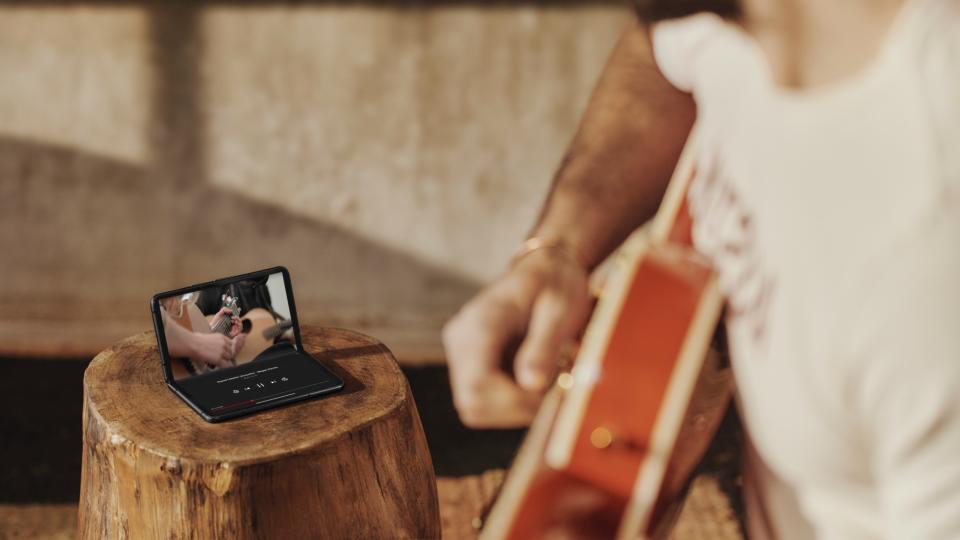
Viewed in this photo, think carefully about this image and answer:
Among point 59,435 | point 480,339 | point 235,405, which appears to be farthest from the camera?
point 59,435

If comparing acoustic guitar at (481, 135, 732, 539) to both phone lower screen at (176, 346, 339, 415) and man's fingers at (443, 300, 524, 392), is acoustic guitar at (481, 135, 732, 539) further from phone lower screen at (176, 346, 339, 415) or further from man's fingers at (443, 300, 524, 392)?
phone lower screen at (176, 346, 339, 415)

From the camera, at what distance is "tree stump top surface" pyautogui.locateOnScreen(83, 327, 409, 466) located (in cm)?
106

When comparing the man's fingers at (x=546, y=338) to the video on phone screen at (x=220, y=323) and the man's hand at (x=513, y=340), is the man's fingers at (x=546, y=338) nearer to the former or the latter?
the man's hand at (x=513, y=340)

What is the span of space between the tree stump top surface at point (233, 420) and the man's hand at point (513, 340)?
464mm

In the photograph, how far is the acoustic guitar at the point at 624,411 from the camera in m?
0.59

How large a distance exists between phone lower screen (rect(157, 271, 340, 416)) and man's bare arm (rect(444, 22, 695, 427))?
51 cm

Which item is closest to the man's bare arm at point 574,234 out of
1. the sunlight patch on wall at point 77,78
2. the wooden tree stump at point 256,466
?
the wooden tree stump at point 256,466

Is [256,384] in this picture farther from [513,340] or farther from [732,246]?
[732,246]

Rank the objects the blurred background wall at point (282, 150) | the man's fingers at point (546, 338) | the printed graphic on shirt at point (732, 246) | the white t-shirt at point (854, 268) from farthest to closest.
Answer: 1. the blurred background wall at point (282, 150)
2. the man's fingers at point (546, 338)
3. the printed graphic on shirt at point (732, 246)
4. the white t-shirt at point (854, 268)

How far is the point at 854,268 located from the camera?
44cm

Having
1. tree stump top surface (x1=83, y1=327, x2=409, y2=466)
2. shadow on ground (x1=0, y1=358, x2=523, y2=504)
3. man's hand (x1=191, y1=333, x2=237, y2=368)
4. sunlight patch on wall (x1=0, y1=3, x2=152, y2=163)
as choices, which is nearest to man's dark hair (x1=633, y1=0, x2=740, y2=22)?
tree stump top surface (x1=83, y1=327, x2=409, y2=466)

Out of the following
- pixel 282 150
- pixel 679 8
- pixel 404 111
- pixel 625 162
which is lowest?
pixel 282 150

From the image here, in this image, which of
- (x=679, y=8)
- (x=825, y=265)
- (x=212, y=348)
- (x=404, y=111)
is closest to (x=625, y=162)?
(x=679, y=8)

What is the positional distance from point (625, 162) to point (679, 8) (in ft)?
0.63
